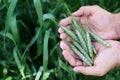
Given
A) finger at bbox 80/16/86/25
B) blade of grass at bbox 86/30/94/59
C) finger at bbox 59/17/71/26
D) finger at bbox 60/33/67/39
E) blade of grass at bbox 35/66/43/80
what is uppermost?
finger at bbox 59/17/71/26

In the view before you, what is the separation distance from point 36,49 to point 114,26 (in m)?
0.65

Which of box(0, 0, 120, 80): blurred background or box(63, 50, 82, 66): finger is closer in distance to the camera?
box(63, 50, 82, 66): finger

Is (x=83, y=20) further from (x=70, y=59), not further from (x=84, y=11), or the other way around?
(x=70, y=59)

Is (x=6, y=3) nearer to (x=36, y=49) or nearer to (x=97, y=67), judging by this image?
(x=36, y=49)

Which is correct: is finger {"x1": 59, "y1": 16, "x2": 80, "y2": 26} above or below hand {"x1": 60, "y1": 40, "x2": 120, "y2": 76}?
above

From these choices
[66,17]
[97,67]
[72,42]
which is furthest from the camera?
[66,17]

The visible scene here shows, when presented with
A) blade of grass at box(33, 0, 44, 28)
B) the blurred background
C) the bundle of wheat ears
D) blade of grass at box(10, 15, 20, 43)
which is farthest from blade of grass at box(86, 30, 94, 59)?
blade of grass at box(10, 15, 20, 43)

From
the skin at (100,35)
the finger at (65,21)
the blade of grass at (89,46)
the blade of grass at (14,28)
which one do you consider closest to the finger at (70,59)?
the skin at (100,35)

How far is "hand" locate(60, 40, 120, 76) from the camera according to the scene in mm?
3055

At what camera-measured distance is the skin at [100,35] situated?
308cm

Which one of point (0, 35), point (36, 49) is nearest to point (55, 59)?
point (36, 49)

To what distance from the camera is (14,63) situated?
3502 mm

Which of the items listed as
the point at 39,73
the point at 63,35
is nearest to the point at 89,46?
the point at 63,35

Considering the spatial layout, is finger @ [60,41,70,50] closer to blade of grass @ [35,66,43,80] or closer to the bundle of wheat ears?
the bundle of wheat ears
